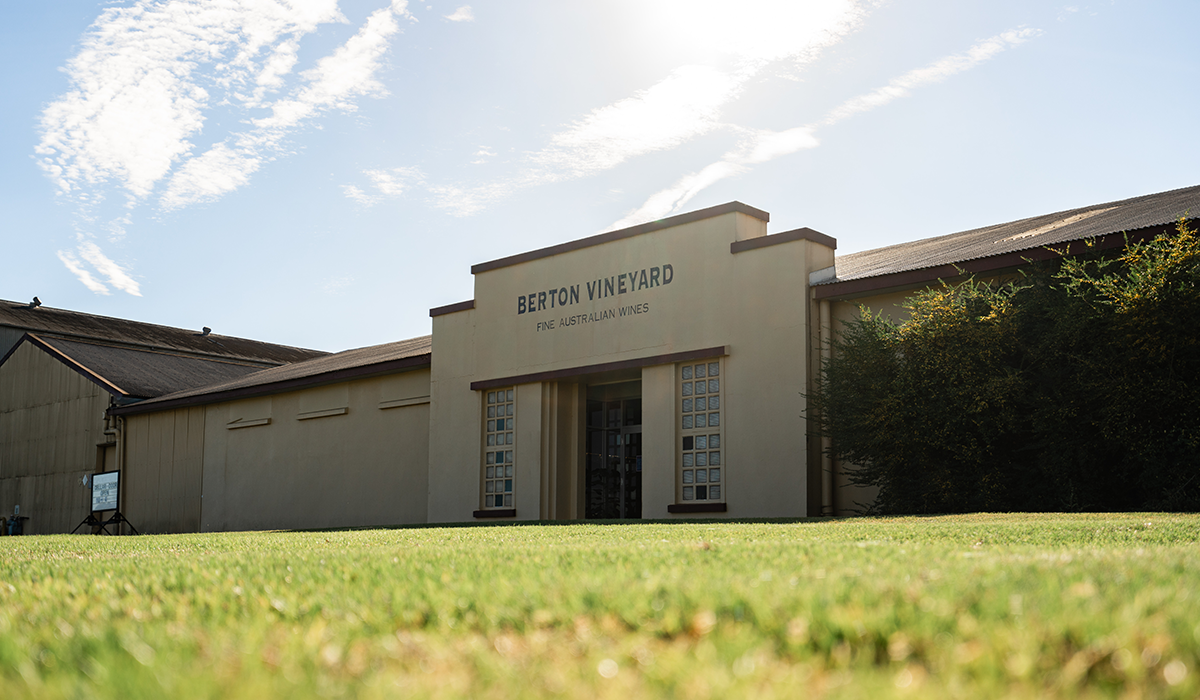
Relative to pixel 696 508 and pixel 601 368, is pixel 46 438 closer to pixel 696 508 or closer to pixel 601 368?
pixel 601 368

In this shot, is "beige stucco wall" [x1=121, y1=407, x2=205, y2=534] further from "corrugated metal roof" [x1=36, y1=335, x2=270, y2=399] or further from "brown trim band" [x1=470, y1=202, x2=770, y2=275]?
"brown trim band" [x1=470, y1=202, x2=770, y2=275]

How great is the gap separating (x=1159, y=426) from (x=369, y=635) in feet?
40.1

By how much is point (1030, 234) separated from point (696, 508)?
23.2ft

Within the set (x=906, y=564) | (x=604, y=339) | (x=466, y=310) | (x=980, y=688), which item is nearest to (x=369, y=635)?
(x=980, y=688)

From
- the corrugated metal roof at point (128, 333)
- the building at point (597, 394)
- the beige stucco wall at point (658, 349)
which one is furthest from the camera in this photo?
the corrugated metal roof at point (128, 333)

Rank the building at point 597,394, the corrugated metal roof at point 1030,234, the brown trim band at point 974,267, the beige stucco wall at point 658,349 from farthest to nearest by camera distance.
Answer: the beige stucco wall at point 658,349 → the building at point 597,394 → the corrugated metal roof at point 1030,234 → the brown trim band at point 974,267

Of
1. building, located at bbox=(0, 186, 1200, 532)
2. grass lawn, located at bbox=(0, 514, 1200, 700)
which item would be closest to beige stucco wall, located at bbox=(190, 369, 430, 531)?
building, located at bbox=(0, 186, 1200, 532)

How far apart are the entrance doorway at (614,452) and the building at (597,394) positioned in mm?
41

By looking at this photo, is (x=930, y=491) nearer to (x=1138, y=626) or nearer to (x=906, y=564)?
(x=906, y=564)

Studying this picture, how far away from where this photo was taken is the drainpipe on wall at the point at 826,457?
16094 mm

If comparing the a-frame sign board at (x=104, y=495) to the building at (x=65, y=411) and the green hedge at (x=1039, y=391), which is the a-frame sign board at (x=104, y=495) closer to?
the building at (x=65, y=411)

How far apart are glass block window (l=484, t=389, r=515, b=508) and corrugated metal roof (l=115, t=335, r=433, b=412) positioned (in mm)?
2603

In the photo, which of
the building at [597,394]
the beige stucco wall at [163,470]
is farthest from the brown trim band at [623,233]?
the beige stucco wall at [163,470]

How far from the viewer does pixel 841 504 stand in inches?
639
